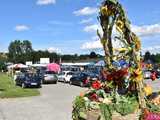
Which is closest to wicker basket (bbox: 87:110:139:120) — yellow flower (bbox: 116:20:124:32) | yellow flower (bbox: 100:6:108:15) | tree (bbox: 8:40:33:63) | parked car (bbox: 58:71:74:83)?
yellow flower (bbox: 116:20:124:32)

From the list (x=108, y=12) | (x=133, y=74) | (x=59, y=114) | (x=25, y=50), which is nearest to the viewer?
(x=133, y=74)

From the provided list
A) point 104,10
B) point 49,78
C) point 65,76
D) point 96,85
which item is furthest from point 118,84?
point 65,76

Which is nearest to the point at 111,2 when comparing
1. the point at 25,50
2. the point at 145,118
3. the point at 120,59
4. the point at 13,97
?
the point at 120,59

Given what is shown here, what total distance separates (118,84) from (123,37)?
79cm

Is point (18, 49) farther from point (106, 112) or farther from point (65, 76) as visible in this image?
point (106, 112)

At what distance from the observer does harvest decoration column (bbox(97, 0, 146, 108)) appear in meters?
5.99

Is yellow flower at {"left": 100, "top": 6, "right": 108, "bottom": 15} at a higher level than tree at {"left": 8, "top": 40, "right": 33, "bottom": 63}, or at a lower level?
lower

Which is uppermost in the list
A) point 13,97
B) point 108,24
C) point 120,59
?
point 108,24

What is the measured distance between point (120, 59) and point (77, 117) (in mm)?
1023

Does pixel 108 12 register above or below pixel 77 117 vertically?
above

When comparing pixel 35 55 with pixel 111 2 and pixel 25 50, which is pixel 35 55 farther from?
pixel 111 2

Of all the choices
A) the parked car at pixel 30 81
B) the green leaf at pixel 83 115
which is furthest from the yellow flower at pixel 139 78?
the parked car at pixel 30 81

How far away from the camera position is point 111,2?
6.30m

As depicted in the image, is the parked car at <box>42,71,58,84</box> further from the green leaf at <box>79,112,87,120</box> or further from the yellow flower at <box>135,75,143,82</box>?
the yellow flower at <box>135,75,143,82</box>
